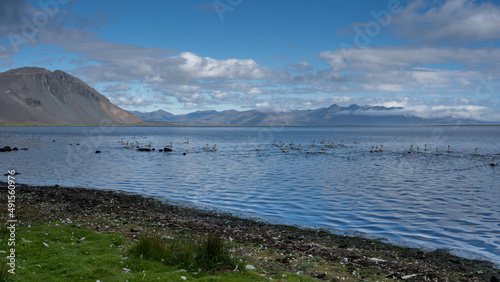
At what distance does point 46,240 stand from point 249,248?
752cm

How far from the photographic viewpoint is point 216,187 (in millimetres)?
33750

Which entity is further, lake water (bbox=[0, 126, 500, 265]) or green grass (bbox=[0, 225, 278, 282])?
lake water (bbox=[0, 126, 500, 265])

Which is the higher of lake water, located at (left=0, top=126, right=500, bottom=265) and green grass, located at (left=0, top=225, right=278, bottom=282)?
green grass, located at (left=0, top=225, right=278, bottom=282)

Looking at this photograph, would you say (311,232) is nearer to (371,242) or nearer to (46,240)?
(371,242)

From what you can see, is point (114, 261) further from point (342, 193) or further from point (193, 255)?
point (342, 193)

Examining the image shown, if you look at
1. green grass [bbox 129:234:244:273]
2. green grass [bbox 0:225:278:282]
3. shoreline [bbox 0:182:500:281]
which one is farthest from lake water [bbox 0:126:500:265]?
green grass [bbox 0:225:278:282]

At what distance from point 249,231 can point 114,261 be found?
8.01 m

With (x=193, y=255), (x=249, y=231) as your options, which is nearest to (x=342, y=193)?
(x=249, y=231)

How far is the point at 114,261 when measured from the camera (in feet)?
34.4

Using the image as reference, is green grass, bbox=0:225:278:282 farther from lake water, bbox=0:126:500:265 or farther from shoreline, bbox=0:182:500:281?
lake water, bbox=0:126:500:265

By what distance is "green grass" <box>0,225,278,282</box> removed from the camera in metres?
9.38

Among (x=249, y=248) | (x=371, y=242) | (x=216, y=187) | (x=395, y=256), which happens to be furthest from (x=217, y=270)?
(x=216, y=187)

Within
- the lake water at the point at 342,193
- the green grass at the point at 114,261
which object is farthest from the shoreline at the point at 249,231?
the green grass at the point at 114,261

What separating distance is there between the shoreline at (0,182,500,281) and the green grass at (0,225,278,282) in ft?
7.89
